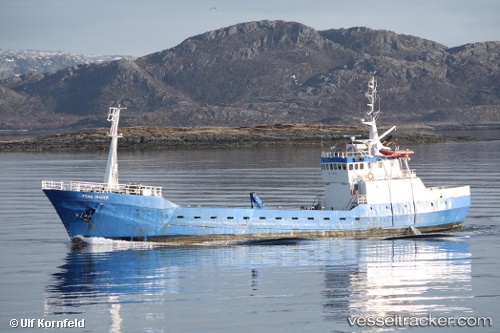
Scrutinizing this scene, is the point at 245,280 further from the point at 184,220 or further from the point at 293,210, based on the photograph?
the point at 293,210

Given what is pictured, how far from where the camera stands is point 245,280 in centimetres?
3619

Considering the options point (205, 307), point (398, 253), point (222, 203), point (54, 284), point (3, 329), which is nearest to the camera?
point (3, 329)

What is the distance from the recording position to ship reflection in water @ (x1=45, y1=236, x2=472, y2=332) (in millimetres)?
31281

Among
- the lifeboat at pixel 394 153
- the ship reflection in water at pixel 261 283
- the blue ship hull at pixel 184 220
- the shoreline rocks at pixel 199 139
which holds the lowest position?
the ship reflection in water at pixel 261 283

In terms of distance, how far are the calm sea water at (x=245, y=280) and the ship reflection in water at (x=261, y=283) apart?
0.15ft

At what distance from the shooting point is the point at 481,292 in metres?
34.0

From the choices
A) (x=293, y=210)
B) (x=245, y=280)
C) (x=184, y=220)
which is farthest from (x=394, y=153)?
(x=245, y=280)

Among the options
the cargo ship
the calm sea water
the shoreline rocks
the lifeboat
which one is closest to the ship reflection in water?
the calm sea water

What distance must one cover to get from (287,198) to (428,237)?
555 inches

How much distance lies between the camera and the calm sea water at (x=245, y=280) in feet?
102

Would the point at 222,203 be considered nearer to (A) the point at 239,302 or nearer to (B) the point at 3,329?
(A) the point at 239,302

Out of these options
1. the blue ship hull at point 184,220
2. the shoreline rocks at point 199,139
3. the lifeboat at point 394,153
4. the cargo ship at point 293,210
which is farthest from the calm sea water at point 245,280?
the shoreline rocks at point 199,139

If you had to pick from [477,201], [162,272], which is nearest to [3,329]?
[162,272]

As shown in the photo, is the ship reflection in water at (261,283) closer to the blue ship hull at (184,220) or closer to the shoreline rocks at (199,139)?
the blue ship hull at (184,220)
